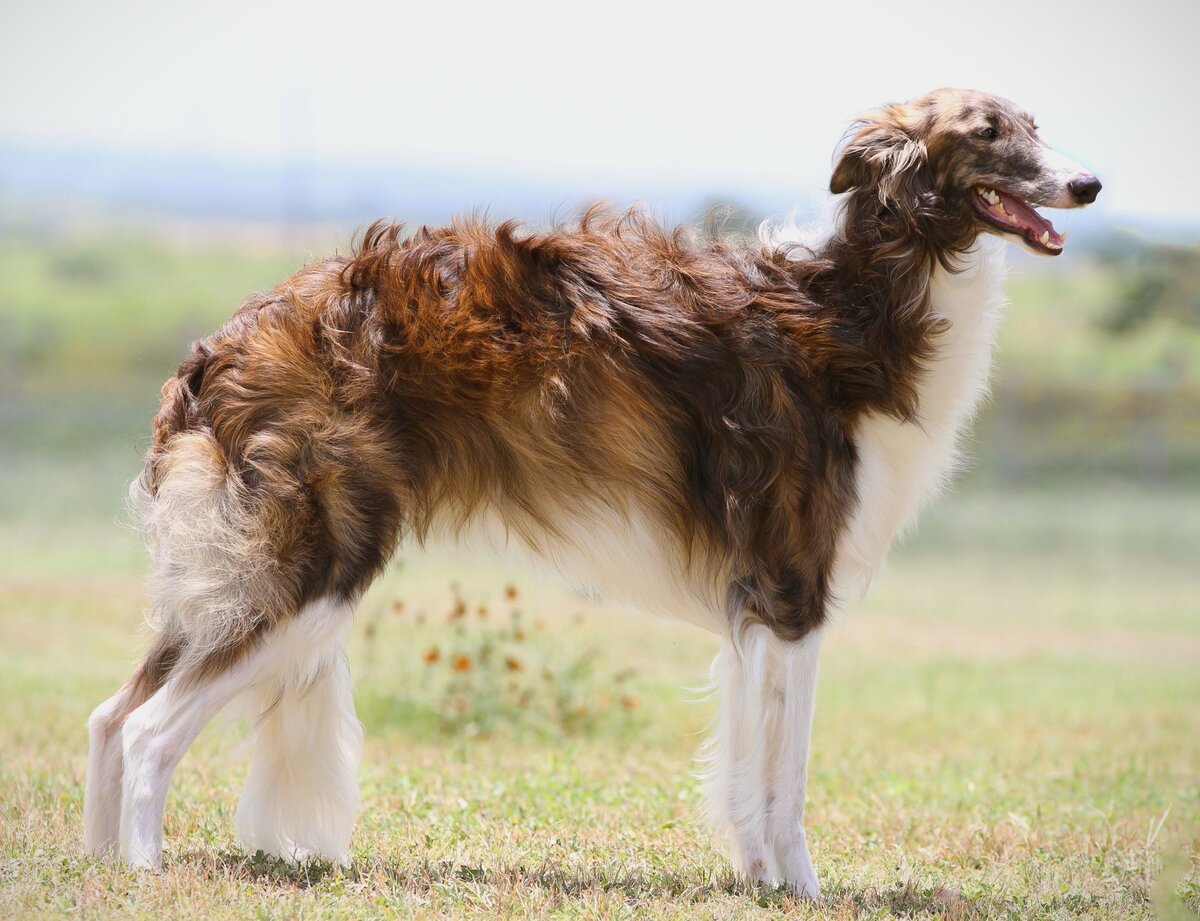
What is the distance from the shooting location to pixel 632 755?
8.02 metres

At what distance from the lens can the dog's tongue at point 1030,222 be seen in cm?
491

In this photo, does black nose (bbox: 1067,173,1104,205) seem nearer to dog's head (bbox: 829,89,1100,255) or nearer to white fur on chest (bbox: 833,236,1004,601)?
dog's head (bbox: 829,89,1100,255)

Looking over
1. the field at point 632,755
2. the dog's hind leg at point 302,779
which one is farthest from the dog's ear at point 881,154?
the dog's hind leg at point 302,779

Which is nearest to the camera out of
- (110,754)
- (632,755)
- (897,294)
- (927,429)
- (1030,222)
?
(110,754)

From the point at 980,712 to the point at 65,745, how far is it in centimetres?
637

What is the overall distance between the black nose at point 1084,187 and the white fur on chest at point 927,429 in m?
0.37

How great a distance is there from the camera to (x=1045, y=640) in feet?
45.7

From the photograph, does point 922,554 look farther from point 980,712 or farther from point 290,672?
point 290,672

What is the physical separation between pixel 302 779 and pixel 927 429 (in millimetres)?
2752

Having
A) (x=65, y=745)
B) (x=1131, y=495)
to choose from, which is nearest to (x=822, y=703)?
(x=65, y=745)

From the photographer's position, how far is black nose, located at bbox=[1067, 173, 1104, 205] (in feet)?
15.7

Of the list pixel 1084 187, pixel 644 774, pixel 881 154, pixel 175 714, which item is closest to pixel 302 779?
pixel 175 714

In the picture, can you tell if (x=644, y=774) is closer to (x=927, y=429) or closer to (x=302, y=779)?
(x=302, y=779)

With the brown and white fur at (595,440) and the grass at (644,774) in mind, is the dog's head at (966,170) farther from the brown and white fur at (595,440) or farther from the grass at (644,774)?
the grass at (644,774)
